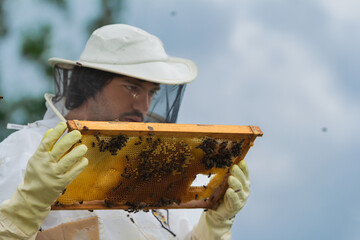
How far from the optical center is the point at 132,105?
393cm

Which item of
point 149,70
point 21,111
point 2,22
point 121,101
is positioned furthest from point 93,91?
point 2,22

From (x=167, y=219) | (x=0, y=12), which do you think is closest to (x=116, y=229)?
(x=167, y=219)

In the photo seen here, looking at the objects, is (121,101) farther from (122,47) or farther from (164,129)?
(164,129)

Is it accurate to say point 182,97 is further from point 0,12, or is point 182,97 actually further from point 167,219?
point 0,12

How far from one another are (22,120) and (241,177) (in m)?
5.11

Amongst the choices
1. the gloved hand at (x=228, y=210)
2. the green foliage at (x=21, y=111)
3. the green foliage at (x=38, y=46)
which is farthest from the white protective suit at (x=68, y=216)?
the green foliage at (x=38, y=46)

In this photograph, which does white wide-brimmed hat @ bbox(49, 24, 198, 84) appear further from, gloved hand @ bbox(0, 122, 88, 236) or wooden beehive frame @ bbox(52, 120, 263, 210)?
gloved hand @ bbox(0, 122, 88, 236)

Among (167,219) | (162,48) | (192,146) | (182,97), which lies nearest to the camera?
(192,146)

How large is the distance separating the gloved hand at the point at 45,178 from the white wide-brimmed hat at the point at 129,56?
1297 millimetres

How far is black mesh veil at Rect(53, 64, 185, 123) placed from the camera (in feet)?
13.0

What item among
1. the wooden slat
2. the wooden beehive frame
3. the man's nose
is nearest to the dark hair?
the man's nose

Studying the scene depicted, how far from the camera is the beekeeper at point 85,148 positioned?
262 cm

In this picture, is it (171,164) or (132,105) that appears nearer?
(171,164)

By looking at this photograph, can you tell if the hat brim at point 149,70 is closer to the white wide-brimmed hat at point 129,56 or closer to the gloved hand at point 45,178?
the white wide-brimmed hat at point 129,56
